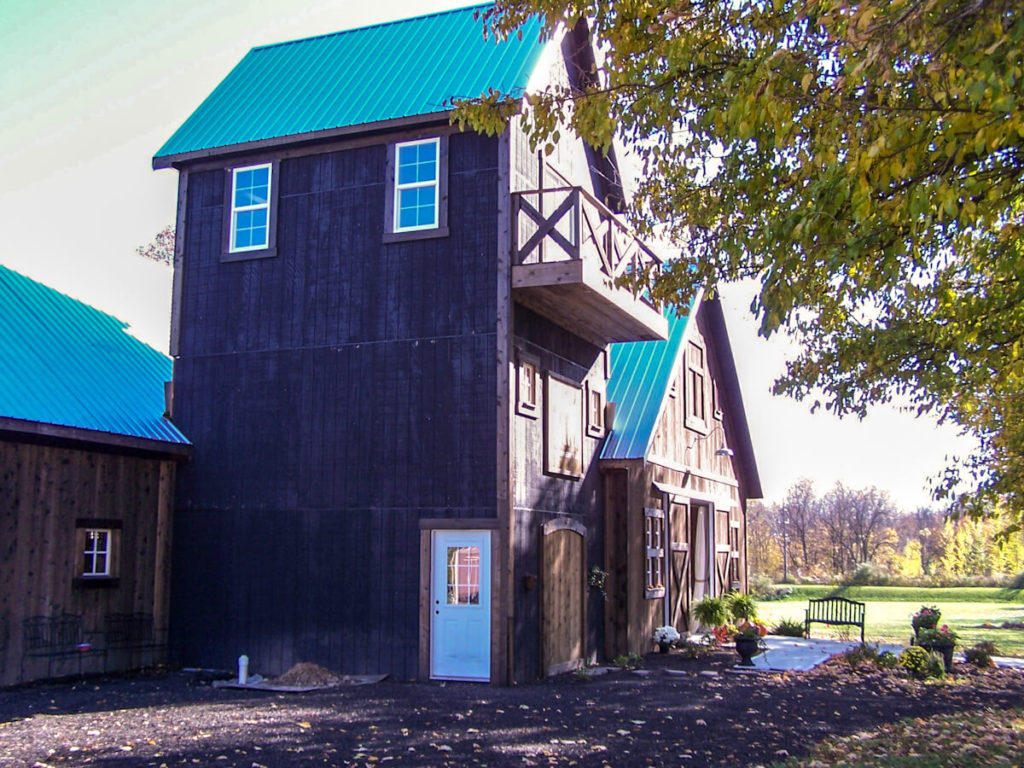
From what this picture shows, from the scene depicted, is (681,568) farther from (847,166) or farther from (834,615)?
(847,166)

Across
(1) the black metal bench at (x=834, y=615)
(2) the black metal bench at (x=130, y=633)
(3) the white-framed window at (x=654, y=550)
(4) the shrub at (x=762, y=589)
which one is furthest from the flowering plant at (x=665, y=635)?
(4) the shrub at (x=762, y=589)

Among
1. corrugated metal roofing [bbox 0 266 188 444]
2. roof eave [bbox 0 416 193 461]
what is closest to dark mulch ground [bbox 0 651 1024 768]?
roof eave [bbox 0 416 193 461]

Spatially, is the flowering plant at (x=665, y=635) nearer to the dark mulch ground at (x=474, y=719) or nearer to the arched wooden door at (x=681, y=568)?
the arched wooden door at (x=681, y=568)

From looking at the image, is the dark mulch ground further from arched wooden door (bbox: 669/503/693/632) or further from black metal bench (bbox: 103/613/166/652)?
arched wooden door (bbox: 669/503/693/632)

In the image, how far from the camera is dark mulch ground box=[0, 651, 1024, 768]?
9.11 m

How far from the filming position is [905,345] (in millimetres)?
11422

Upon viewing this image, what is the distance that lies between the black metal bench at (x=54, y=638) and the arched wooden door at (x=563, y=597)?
6508 millimetres

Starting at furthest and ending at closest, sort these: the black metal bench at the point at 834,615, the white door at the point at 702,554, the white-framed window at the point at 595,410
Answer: the white door at the point at 702,554
the black metal bench at the point at 834,615
the white-framed window at the point at 595,410

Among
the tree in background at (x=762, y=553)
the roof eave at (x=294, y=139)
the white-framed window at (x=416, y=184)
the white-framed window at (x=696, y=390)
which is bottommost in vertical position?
the tree in background at (x=762, y=553)

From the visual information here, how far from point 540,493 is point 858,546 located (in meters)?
44.1

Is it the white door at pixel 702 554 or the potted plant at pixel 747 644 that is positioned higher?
the white door at pixel 702 554

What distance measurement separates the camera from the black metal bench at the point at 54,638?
1361 centimetres

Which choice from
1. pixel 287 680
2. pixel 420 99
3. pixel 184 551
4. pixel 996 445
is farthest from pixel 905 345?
pixel 184 551

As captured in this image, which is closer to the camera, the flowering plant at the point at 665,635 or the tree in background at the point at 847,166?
the tree in background at the point at 847,166
